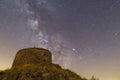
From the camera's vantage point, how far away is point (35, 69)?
32.8 m

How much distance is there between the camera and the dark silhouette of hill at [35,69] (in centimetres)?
3131

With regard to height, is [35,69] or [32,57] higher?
[32,57]

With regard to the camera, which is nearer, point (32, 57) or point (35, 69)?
point (35, 69)

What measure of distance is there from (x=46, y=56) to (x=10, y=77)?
355 inches

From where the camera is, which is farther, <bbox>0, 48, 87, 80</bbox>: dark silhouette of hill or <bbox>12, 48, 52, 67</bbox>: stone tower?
<bbox>12, 48, 52, 67</bbox>: stone tower

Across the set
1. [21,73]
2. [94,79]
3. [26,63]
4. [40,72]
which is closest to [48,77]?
[40,72]

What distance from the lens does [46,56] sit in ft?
129

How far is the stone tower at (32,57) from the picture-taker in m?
37.7

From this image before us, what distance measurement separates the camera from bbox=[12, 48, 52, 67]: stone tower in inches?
1485

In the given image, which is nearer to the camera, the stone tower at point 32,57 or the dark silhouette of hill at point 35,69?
the dark silhouette of hill at point 35,69

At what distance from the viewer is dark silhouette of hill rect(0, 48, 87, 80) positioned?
3131cm

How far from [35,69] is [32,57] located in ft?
17.3

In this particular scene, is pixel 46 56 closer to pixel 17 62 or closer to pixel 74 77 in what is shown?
pixel 17 62

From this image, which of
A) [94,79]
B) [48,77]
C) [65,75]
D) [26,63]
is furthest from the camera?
[94,79]
